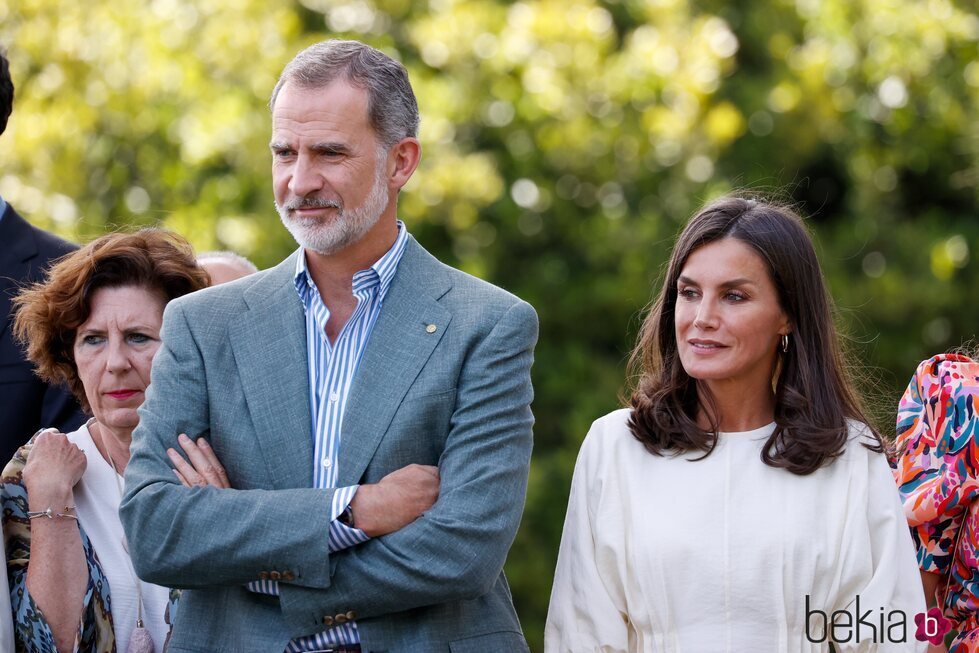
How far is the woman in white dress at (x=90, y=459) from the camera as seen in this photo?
12.8 feet

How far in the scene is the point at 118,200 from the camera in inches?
431

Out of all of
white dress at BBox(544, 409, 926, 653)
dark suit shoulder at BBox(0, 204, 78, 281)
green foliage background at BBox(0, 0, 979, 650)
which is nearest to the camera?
white dress at BBox(544, 409, 926, 653)

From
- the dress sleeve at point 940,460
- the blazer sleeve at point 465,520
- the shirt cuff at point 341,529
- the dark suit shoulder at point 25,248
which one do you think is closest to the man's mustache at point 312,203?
the blazer sleeve at point 465,520

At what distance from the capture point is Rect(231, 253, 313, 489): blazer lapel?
355cm

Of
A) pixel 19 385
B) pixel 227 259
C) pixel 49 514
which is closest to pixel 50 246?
pixel 19 385

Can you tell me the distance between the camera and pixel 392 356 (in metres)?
3.62

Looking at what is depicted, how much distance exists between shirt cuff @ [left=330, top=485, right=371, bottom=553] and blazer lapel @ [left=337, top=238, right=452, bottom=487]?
0.08m

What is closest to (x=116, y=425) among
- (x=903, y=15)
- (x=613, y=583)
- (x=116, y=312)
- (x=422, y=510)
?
(x=116, y=312)

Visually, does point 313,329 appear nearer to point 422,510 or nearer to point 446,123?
point 422,510

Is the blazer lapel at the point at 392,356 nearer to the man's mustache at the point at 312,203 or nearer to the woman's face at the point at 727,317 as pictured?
the man's mustache at the point at 312,203

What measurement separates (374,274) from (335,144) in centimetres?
34

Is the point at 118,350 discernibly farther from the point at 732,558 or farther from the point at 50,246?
the point at 732,558

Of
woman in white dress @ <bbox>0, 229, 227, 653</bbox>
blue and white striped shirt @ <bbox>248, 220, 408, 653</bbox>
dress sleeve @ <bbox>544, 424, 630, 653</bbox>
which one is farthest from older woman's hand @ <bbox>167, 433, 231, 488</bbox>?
dress sleeve @ <bbox>544, 424, 630, 653</bbox>

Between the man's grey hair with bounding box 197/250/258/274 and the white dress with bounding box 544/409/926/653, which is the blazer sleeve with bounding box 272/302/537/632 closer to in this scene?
the white dress with bounding box 544/409/926/653
